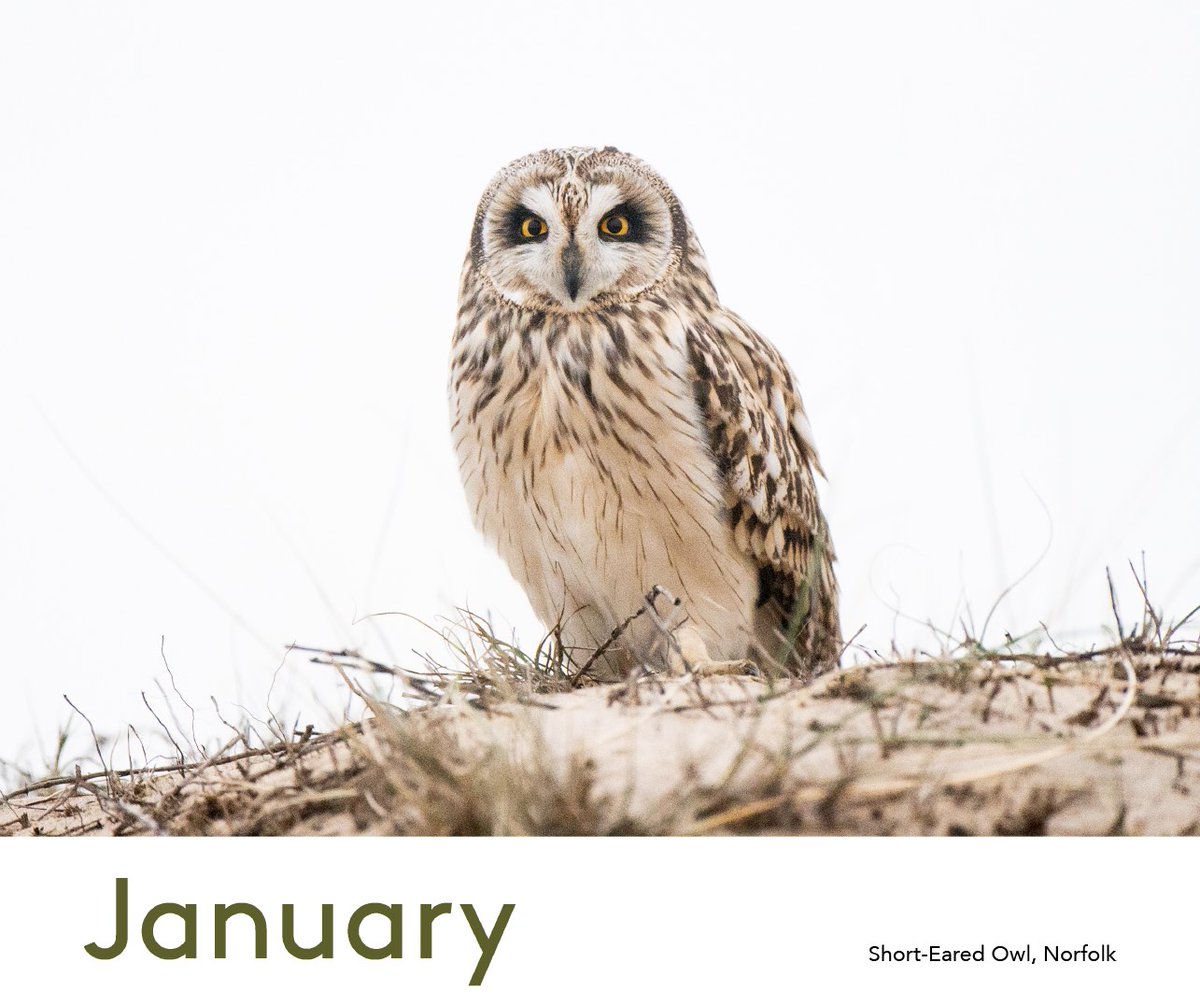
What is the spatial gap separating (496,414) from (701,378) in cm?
40

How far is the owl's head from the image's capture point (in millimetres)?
2156

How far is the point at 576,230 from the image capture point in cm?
214

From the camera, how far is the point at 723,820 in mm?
1138

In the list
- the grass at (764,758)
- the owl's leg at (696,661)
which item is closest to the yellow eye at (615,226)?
the owl's leg at (696,661)

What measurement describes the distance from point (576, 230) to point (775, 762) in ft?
4.17

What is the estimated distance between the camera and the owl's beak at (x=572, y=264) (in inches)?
84.4
